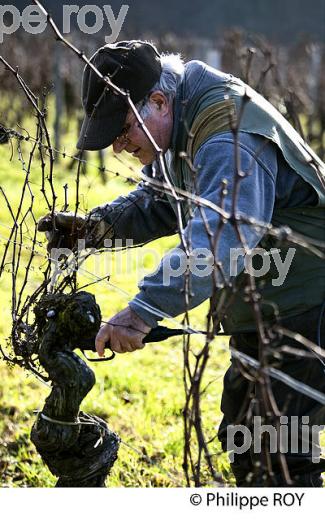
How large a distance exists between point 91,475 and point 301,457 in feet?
2.40

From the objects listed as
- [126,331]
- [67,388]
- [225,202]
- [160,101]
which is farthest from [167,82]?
[67,388]

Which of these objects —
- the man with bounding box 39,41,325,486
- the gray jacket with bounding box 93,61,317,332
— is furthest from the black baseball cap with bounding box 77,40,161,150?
the gray jacket with bounding box 93,61,317,332

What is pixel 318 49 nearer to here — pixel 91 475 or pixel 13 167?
pixel 13 167

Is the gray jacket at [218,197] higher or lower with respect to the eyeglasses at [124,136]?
lower

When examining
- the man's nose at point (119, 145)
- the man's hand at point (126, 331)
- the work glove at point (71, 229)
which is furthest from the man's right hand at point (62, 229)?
the man's hand at point (126, 331)

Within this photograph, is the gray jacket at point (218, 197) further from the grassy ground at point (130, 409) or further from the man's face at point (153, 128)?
the grassy ground at point (130, 409)

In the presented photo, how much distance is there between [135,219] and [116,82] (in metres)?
0.64

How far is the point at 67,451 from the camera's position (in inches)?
103

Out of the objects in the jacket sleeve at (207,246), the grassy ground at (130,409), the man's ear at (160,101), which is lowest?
the grassy ground at (130,409)

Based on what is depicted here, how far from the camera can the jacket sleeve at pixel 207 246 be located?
2373 millimetres

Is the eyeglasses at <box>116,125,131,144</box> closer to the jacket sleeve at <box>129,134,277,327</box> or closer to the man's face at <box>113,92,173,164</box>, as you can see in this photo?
the man's face at <box>113,92,173,164</box>

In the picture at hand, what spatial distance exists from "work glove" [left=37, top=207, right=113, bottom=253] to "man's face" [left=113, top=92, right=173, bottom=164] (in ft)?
1.03
